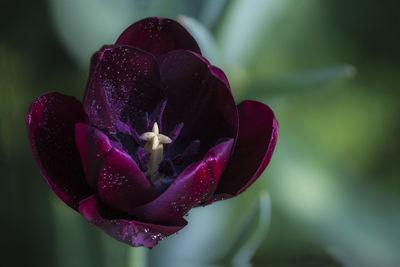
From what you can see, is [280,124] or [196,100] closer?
[196,100]

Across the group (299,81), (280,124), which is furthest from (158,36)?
(280,124)

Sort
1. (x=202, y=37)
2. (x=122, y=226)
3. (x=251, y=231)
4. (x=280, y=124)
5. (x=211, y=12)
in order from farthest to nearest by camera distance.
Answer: (x=280, y=124) → (x=211, y=12) → (x=202, y=37) → (x=251, y=231) → (x=122, y=226)

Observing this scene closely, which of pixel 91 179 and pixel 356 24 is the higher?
pixel 356 24

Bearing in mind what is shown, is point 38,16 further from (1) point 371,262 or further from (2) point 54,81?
(1) point 371,262

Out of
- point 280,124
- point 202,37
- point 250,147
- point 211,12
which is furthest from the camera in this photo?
point 280,124

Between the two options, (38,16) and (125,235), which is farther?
(38,16)

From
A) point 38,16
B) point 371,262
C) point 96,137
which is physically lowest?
point 371,262

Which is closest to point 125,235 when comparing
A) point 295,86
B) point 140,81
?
point 140,81

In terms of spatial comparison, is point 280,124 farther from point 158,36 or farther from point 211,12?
point 158,36
